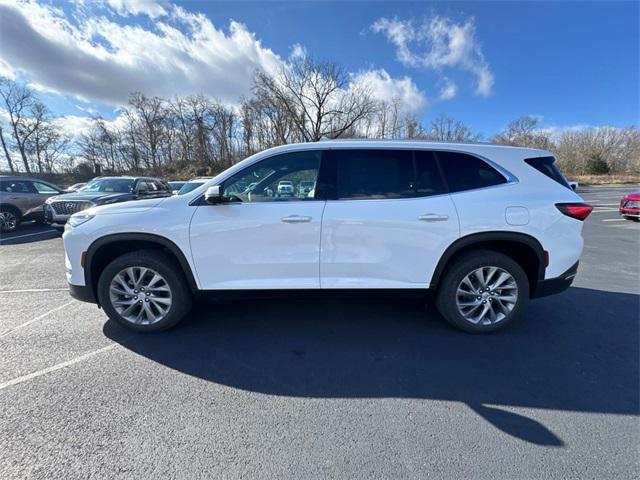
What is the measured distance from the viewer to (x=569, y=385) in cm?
234

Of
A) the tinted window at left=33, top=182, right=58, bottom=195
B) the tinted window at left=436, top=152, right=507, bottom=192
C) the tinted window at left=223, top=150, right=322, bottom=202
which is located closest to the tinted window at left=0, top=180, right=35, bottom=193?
the tinted window at left=33, top=182, right=58, bottom=195

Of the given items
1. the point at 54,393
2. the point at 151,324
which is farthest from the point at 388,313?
the point at 54,393

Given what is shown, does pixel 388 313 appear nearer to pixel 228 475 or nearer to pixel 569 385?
pixel 569 385

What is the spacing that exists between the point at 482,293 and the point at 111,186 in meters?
10.9

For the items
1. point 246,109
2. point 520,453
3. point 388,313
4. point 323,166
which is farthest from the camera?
point 246,109

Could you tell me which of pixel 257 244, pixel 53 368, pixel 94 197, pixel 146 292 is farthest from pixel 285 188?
pixel 94 197

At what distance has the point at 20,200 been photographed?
30.3 ft

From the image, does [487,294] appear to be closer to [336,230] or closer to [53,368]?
[336,230]

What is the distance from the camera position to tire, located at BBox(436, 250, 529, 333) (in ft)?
9.73

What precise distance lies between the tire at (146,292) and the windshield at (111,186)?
7721mm

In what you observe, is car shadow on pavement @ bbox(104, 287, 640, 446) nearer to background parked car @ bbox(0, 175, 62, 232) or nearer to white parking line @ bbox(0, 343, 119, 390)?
white parking line @ bbox(0, 343, 119, 390)

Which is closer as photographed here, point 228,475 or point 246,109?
point 228,475

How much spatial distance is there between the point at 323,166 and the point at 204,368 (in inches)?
87.0

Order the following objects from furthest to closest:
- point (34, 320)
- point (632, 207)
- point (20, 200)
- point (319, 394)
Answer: point (632, 207) < point (20, 200) < point (34, 320) < point (319, 394)
